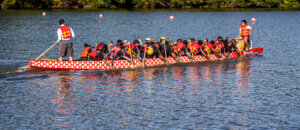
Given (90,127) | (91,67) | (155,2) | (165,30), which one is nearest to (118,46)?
(91,67)

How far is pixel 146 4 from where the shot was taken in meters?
105

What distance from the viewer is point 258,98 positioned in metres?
19.7

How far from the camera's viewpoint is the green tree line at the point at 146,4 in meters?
96.6

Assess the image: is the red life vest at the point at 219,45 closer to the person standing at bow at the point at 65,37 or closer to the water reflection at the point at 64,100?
the person standing at bow at the point at 65,37

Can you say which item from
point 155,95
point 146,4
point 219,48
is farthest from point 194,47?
point 146,4

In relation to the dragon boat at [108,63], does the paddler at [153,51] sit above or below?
above

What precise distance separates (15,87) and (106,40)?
80.2 feet

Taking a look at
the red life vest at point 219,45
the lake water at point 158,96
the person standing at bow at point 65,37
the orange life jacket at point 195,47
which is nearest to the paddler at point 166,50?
the lake water at point 158,96

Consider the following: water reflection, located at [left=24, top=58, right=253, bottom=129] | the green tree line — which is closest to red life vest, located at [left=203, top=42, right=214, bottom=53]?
water reflection, located at [left=24, top=58, right=253, bottom=129]

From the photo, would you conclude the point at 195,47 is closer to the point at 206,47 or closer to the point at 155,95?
the point at 206,47

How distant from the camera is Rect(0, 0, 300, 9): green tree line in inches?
3804

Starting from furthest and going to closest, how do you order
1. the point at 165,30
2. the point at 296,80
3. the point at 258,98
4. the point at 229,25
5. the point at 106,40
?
the point at 229,25 < the point at 165,30 < the point at 106,40 < the point at 296,80 < the point at 258,98

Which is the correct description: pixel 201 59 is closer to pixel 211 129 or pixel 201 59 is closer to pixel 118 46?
pixel 118 46

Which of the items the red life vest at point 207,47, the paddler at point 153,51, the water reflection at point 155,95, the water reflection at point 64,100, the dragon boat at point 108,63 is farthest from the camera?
the red life vest at point 207,47
